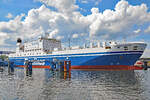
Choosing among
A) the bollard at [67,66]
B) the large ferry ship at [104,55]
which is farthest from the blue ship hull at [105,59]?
the bollard at [67,66]

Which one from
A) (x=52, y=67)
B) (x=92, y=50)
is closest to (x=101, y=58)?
(x=92, y=50)

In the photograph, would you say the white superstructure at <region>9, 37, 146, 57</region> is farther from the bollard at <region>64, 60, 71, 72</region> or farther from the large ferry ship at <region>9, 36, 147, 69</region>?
the bollard at <region>64, 60, 71, 72</region>

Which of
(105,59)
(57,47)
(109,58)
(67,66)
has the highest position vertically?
(57,47)

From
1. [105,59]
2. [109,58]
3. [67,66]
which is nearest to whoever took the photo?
[67,66]

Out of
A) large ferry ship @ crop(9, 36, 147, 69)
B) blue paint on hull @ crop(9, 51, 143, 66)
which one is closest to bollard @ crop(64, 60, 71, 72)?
large ferry ship @ crop(9, 36, 147, 69)

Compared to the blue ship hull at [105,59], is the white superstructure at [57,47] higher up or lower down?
higher up

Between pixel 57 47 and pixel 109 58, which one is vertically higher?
pixel 57 47

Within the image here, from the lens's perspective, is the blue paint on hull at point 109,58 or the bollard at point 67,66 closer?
the bollard at point 67,66

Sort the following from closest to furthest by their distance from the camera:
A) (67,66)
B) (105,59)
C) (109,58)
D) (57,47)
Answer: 1. (67,66)
2. (109,58)
3. (105,59)
4. (57,47)

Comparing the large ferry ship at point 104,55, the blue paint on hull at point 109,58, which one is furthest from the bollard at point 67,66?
the blue paint on hull at point 109,58

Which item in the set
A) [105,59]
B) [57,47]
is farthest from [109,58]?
[57,47]

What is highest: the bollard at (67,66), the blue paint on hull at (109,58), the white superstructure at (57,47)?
the white superstructure at (57,47)

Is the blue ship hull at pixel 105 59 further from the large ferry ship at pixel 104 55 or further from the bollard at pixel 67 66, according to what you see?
the bollard at pixel 67 66

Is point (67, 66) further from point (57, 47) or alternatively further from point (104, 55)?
point (57, 47)
